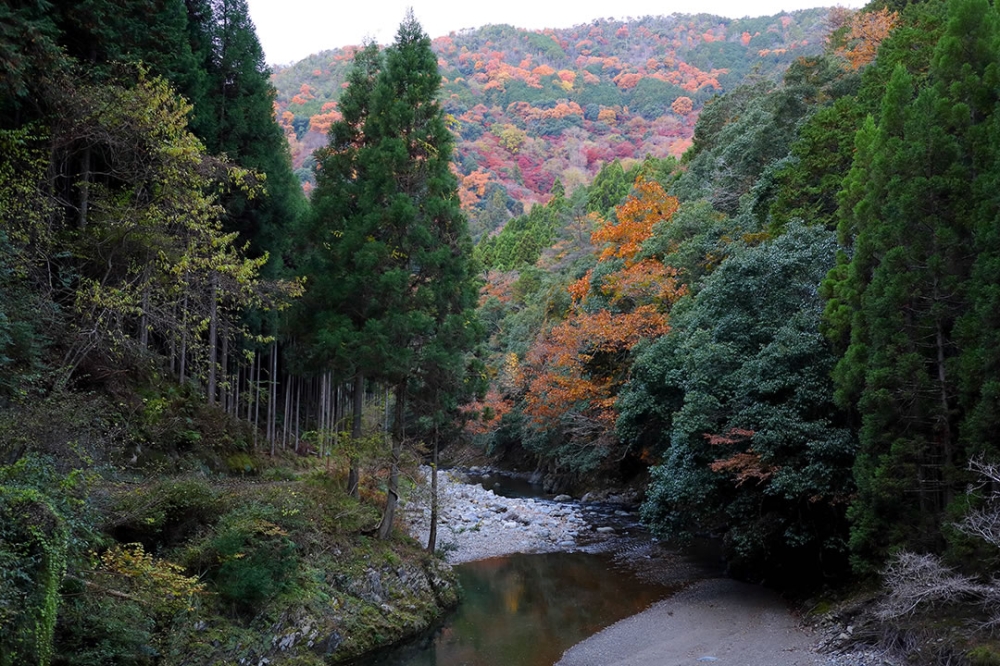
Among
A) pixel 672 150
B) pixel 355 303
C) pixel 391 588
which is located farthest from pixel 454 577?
pixel 672 150

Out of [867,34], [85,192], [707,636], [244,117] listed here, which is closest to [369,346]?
[85,192]

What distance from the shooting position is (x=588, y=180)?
82.7 meters

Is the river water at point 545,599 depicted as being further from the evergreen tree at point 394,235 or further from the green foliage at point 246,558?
→ the evergreen tree at point 394,235

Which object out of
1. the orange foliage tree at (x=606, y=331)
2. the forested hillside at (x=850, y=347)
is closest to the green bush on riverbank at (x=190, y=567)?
the forested hillside at (x=850, y=347)

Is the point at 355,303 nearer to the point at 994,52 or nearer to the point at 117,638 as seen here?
the point at 117,638

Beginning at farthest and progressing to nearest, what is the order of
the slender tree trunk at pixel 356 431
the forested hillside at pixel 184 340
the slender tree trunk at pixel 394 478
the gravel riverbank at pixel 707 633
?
the slender tree trunk at pixel 356 431, the slender tree trunk at pixel 394 478, the gravel riverbank at pixel 707 633, the forested hillside at pixel 184 340

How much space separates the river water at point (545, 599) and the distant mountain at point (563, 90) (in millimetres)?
52063

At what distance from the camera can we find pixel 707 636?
12.0 metres

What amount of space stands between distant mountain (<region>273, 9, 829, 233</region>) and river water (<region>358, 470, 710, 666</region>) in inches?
2050

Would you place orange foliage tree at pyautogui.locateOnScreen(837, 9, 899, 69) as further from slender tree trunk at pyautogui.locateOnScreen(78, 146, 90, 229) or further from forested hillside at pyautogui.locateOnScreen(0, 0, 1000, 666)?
slender tree trunk at pyautogui.locateOnScreen(78, 146, 90, 229)

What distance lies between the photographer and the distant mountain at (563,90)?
8150cm

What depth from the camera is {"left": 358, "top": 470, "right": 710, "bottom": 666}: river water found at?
11898mm

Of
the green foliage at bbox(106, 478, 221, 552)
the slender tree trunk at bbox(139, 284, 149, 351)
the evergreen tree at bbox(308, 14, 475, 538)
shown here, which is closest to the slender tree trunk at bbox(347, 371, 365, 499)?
the evergreen tree at bbox(308, 14, 475, 538)

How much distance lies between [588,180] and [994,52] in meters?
73.6
